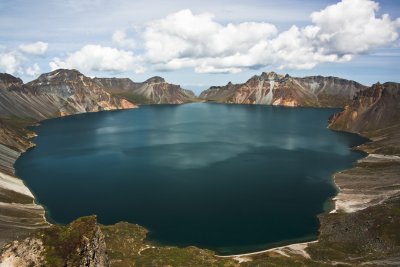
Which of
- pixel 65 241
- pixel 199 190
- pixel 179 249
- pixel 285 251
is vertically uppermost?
pixel 65 241

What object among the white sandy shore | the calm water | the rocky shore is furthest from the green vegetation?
the calm water

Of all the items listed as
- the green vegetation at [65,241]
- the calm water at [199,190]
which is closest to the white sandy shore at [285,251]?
the calm water at [199,190]

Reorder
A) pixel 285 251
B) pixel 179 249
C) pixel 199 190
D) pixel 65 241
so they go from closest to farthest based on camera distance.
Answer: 1. pixel 65 241
2. pixel 179 249
3. pixel 285 251
4. pixel 199 190

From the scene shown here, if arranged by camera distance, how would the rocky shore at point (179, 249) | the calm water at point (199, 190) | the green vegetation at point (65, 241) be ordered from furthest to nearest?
the calm water at point (199, 190) < the rocky shore at point (179, 249) < the green vegetation at point (65, 241)

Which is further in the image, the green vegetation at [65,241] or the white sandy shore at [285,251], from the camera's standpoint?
the white sandy shore at [285,251]

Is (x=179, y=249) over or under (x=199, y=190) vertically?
under

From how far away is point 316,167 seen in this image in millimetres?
162500

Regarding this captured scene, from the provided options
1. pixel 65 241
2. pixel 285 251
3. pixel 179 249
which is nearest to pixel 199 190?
pixel 179 249

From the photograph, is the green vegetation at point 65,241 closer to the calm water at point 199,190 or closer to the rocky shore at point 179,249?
the rocky shore at point 179,249

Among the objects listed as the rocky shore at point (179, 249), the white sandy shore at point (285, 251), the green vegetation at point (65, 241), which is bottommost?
the white sandy shore at point (285, 251)

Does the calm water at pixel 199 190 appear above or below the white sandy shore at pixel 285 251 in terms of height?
above

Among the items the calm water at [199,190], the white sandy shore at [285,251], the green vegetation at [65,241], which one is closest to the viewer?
the green vegetation at [65,241]

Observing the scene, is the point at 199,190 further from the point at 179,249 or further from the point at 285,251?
the point at 285,251

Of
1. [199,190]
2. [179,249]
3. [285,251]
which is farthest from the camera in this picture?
[199,190]
